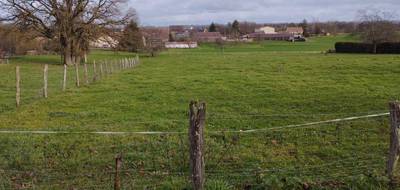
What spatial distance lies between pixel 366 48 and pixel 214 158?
62.1 meters

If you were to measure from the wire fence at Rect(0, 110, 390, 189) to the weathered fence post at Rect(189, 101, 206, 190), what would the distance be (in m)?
0.33

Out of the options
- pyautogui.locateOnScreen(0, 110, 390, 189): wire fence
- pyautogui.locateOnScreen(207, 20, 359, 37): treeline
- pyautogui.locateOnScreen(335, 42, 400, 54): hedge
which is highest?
pyautogui.locateOnScreen(207, 20, 359, 37): treeline

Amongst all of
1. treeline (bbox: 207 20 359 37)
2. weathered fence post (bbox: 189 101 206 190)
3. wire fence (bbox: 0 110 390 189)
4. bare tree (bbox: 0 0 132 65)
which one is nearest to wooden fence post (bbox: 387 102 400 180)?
wire fence (bbox: 0 110 390 189)

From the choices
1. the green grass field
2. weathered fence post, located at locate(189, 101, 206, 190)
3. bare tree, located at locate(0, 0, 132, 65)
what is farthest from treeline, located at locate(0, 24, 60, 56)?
weathered fence post, located at locate(189, 101, 206, 190)

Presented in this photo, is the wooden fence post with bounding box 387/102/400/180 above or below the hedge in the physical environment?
below

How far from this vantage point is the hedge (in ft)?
203

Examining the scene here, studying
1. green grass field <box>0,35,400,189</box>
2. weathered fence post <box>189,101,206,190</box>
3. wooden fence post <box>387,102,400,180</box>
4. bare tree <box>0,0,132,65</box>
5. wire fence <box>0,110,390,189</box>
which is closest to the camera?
weathered fence post <box>189,101,206,190</box>

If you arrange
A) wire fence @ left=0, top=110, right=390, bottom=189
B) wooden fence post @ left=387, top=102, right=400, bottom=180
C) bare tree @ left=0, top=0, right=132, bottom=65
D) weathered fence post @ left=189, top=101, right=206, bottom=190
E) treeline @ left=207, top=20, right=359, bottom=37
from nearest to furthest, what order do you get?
weathered fence post @ left=189, top=101, right=206, bottom=190
wooden fence post @ left=387, top=102, right=400, bottom=180
wire fence @ left=0, top=110, right=390, bottom=189
bare tree @ left=0, top=0, right=132, bottom=65
treeline @ left=207, top=20, right=359, bottom=37

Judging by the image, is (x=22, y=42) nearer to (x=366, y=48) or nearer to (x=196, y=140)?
(x=366, y=48)

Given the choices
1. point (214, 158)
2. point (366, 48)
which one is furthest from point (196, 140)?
point (366, 48)

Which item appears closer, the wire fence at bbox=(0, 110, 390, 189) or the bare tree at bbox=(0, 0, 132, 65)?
the wire fence at bbox=(0, 110, 390, 189)

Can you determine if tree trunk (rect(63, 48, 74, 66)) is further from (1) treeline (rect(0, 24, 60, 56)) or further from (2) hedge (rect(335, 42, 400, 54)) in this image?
(2) hedge (rect(335, 42, 400, 54))

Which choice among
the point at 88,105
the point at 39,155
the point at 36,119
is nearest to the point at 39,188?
the point at 39,155

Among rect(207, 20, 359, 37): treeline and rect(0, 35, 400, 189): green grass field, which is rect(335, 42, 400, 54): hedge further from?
rect(207, 20, 359, 37): treeline
